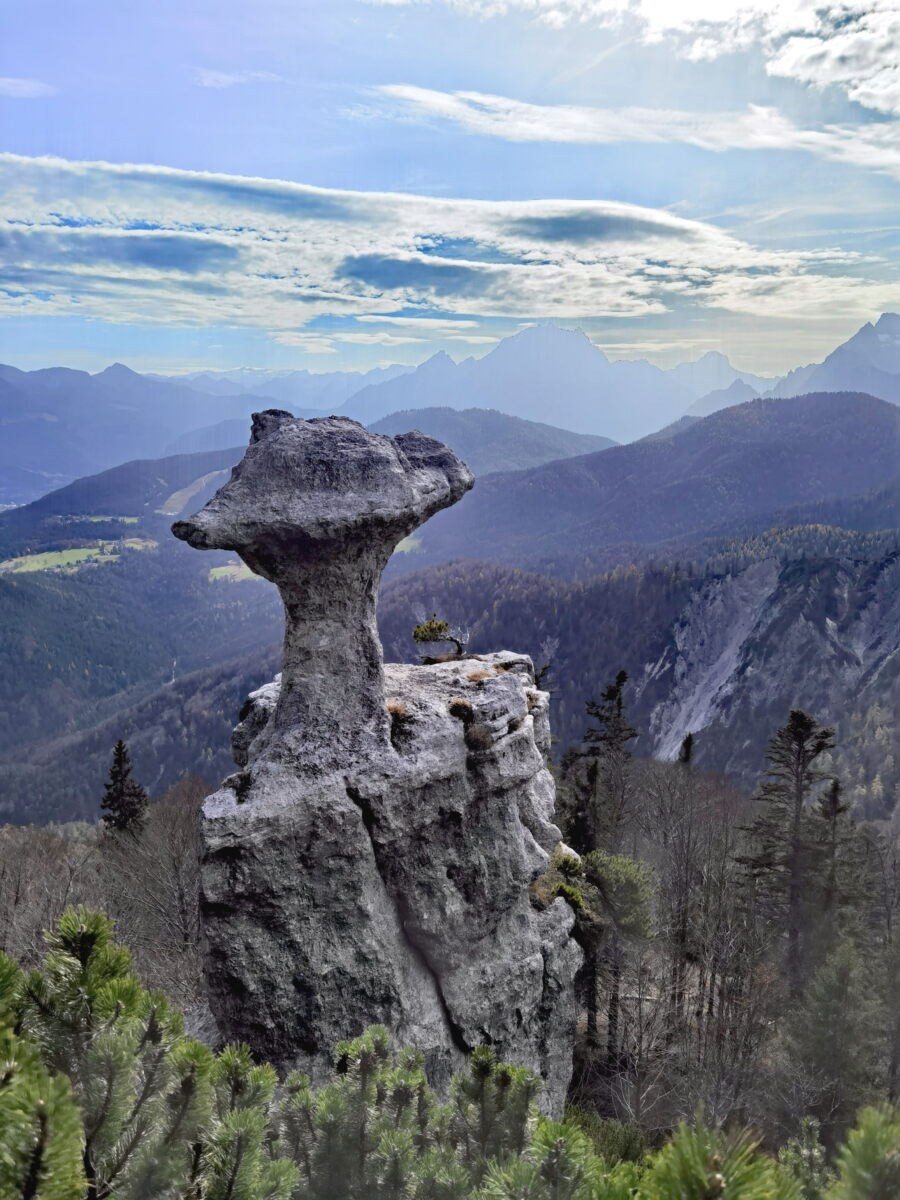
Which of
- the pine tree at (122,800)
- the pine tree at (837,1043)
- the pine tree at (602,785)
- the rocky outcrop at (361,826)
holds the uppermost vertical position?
the rocky outcrop at (361,826)

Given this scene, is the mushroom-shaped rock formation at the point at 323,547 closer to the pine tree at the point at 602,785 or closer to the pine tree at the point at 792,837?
the pine tree at the point at 602,785

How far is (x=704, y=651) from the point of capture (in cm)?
16962

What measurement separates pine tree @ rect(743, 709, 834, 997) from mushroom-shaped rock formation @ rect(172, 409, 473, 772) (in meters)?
17.7

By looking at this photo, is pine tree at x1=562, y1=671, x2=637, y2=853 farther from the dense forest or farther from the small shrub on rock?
the small shrub on rock

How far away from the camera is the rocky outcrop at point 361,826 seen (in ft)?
57.1

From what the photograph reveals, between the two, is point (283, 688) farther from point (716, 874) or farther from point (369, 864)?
point (716, 874)

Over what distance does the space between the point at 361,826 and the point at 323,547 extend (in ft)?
22.4

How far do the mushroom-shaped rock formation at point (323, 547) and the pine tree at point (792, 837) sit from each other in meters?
17.7

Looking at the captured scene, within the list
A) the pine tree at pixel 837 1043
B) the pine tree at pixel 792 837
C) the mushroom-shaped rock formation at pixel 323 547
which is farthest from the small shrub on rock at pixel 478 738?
the pine tree at pixel 792 837

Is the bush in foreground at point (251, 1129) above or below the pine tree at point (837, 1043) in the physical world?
Result: above

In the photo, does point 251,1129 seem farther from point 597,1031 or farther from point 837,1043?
point 597,1031

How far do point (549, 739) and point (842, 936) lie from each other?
14172 mm

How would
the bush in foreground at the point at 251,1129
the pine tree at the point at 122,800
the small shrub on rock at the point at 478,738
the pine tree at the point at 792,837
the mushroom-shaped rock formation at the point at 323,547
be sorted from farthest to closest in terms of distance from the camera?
the pine tree at the point at 122,800 < the pine tree at the point at 792,837 < the small shrub on rock at the point at 478,738 < the mushroom-shaped rock formation at the point at 323,547 < the bush in foreground at the point at 251,1129

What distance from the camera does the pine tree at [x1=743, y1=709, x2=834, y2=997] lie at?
29.3 metres
